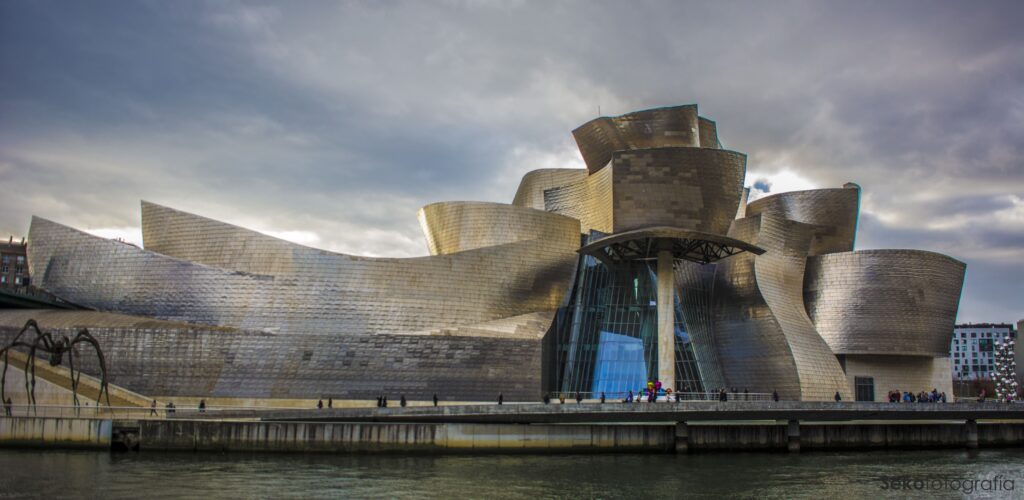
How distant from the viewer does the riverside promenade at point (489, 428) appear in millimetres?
20234

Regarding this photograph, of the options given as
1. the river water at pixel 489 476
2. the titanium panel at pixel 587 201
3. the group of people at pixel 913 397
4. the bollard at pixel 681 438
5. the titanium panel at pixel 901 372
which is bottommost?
the river water at pixel 489 476

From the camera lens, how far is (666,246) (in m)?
32.1

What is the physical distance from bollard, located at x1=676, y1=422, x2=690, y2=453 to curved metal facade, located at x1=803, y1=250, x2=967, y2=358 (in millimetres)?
17538

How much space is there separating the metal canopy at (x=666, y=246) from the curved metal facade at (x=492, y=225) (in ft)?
6.89

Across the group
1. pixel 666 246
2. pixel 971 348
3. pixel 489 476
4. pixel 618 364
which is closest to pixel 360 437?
pixel 489 476

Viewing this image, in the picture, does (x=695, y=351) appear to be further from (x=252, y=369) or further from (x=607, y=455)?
(x=252, y=369)

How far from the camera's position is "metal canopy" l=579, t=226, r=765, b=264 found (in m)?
30.1

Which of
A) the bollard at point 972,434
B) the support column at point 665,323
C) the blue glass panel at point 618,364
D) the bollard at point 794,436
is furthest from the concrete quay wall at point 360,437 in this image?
the bollard at point 972,434

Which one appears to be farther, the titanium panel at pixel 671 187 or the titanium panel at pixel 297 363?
the titanium panel at pixel 671 187

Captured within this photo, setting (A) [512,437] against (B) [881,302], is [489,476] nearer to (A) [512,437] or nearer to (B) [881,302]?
(A) [512,437]

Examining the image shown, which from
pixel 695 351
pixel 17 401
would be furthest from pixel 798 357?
pixel 17 401

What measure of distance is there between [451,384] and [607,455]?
952 cm

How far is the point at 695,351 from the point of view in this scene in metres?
34.0

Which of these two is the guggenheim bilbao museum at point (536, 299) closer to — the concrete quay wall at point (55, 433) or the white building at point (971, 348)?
the concrete quay wall at point (55, 433)
